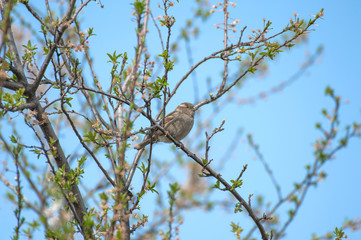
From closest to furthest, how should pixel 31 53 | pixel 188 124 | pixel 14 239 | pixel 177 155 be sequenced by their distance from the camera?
1. pixel 14 239
2. pixel 31 53
3. pixel 177 155
4. pixel 188 124

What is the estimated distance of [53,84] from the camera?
4.84 meters

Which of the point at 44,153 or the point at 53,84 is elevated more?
the point at 53,84

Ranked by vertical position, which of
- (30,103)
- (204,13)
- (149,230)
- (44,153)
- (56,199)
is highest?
(204,13)

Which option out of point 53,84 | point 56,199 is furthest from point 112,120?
point 56,199

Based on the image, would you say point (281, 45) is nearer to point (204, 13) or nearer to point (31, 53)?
point (204, 13)

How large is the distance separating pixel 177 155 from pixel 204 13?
2.55m

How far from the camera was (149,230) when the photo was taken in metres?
4.65

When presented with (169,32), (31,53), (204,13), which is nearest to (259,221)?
(169,32)

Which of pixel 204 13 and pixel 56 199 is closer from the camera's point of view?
pixel 56 199

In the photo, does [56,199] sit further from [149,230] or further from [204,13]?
[204,13]

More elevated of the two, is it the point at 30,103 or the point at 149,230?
the point at 30,103

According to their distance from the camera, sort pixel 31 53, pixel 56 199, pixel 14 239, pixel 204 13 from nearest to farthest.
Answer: pixel 14 239, pixel 56 199, pixel 31 53, pixel 204 13

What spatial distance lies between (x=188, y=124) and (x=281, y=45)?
3310 millimetres

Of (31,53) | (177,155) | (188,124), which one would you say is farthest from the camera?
(188,124)
